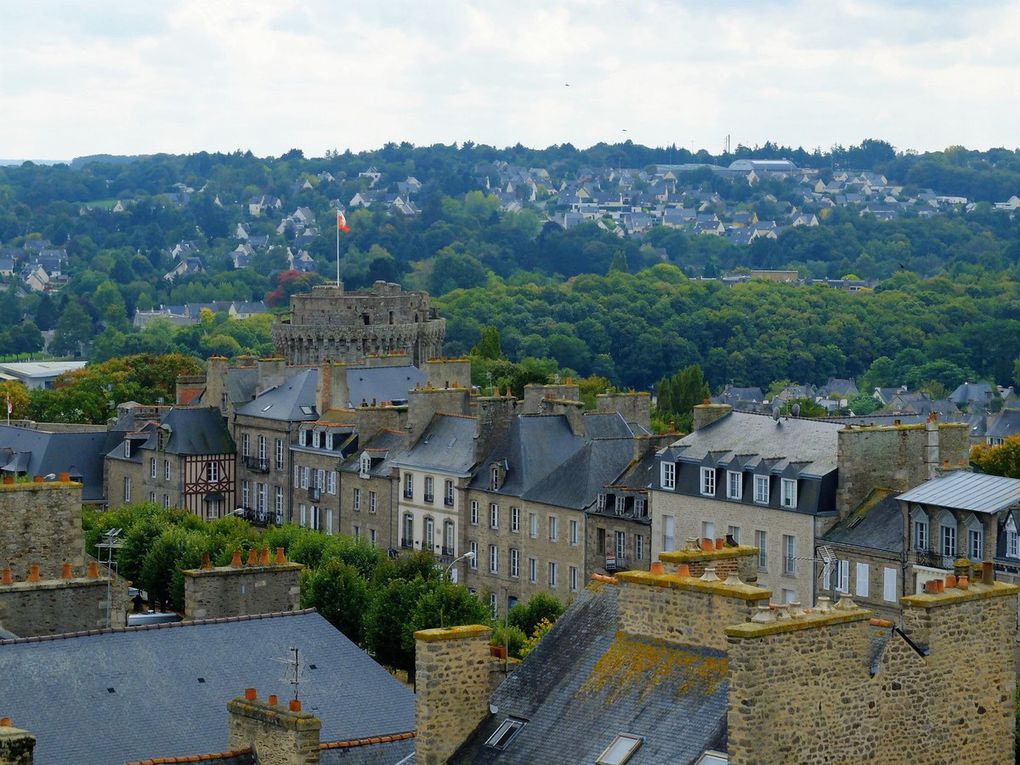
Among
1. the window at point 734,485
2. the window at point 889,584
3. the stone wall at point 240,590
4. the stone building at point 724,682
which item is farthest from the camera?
the window at point 734,485

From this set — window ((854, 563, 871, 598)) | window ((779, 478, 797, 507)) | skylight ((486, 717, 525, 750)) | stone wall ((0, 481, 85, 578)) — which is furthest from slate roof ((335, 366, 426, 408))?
skylight ((486, 717, 525, 750))

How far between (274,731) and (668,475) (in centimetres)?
4371

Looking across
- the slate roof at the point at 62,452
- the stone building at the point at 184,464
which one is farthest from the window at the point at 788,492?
the slate roof at the point at 62,452

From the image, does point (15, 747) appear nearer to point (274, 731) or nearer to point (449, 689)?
point (274, 731)

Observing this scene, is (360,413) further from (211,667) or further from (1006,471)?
(211,667)

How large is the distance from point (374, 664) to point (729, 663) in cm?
1136

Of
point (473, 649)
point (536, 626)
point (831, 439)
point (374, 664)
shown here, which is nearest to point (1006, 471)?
point (831, 439)

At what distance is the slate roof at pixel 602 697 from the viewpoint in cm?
2528

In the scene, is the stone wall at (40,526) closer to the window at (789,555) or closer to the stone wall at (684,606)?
the stone wall at (684,606)

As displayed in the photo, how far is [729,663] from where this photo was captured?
23562mm

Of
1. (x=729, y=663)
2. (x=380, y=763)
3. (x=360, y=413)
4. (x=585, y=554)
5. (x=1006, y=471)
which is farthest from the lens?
(x=1006, y=471)

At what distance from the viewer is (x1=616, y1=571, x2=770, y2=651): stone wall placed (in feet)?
82.6

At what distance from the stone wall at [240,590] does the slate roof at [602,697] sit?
958 cm

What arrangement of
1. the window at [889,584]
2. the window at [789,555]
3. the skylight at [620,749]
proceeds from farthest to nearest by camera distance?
the window at [789,555] < the window at [889,584] < the skylight at [620,749]
